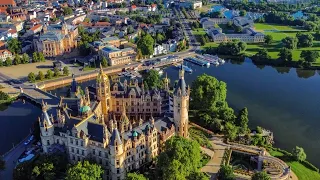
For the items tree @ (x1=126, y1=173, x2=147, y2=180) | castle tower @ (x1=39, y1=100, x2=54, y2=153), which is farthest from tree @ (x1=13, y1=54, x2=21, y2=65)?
tree @ (x1=126, y1=173, x2=147, y2=180)

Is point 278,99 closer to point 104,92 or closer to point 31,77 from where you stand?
point 104,92

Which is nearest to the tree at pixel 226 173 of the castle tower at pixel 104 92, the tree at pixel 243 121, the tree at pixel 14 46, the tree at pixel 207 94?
the tree at pixel 243 121

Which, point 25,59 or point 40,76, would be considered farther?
point 25,59

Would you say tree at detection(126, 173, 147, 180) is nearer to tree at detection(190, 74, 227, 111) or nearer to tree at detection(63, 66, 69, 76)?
tree at detection(190, 74, 227, 111)

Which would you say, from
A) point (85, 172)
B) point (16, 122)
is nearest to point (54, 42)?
point (16, 122)

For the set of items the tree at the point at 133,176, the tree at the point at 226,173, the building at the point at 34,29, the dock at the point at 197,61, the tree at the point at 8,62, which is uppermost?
the building at the point at 34,29

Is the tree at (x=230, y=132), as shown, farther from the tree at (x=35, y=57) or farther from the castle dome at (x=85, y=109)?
the tree at (x=35, y=57)
